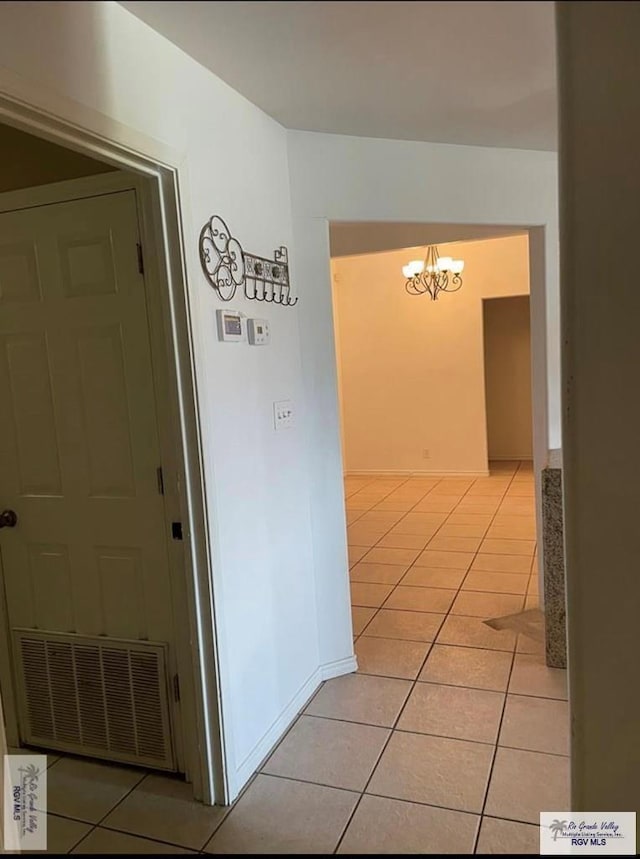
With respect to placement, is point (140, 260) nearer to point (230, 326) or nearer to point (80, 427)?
point (230, 326)

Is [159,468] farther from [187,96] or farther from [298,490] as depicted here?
[187,96]

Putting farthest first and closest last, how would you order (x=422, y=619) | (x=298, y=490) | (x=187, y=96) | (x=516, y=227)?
(x=422, y=619) → (x=516, y=227) → (x=298, y=490) → (x=187, y=96)

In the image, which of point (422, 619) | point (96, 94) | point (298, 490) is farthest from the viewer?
point (422, 619)

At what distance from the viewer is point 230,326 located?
192 cm

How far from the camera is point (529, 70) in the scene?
1.64ft

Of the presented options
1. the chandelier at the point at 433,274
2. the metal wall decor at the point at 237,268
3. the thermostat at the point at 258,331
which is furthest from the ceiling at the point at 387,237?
the chandelier at the point at 433,274

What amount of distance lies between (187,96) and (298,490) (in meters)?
1.45

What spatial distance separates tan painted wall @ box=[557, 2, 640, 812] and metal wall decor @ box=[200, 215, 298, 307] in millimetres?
1366

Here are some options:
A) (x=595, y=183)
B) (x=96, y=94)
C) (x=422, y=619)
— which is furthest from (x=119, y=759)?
(x=595, y=183)

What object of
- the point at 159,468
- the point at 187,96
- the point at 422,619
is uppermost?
the point at 187,96

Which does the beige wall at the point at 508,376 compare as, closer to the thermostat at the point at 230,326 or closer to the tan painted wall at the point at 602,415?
the thermostat at the point at 230,326

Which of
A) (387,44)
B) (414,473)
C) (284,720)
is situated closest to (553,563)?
(284,720)

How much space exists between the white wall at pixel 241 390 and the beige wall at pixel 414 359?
195 inches

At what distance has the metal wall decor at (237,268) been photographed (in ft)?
5.94
